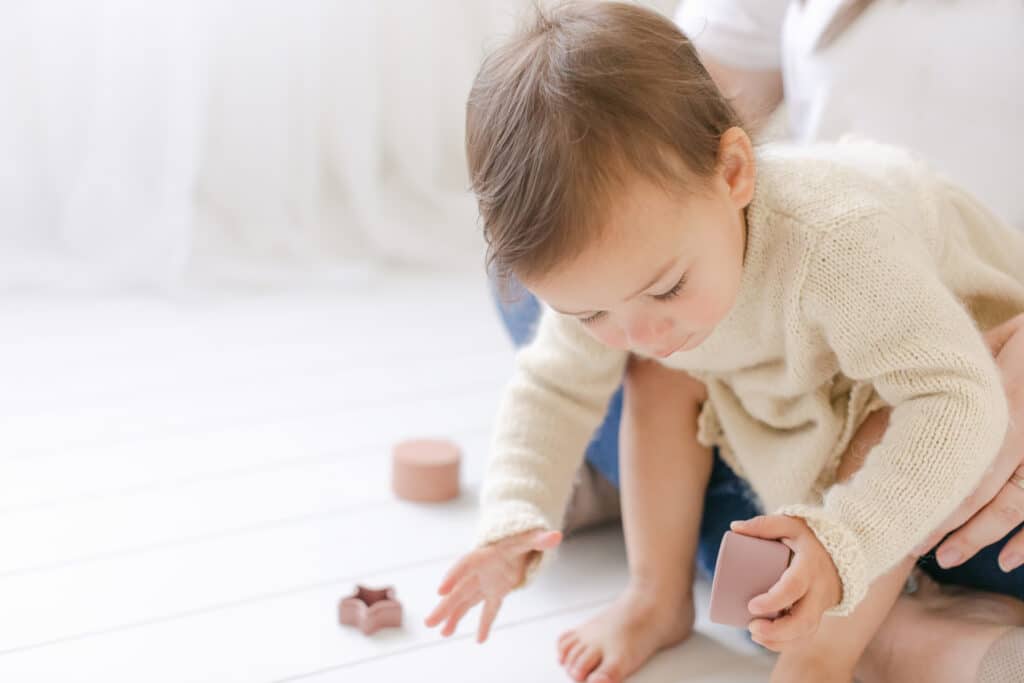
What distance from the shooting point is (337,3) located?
216 cm

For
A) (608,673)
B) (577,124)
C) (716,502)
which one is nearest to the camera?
(577,124)

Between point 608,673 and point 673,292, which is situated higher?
point 673,292

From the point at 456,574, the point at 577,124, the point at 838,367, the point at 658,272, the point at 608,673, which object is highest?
the point at 577,124

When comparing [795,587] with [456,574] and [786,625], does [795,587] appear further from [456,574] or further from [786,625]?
[456,574]

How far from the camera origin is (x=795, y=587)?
0.83 meters

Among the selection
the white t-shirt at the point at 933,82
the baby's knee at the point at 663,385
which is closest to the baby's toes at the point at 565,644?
the baby's knee at the point at 663,385

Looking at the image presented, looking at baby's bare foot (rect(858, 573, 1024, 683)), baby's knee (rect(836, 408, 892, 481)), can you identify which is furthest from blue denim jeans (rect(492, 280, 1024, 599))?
baby's knee (rect(836, 408, 892, 481))

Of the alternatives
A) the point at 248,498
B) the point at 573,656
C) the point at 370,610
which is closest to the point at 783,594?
the point at 573,656

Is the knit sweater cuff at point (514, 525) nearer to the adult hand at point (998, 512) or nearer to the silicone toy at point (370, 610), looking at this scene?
the silicone toy at point (370, 610)

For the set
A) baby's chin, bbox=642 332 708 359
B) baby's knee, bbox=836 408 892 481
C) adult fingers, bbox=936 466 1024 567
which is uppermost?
baby's chin, bbox=642 332 708 359

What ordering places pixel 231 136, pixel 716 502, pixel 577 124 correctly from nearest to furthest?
pixel 577 124
pixel 716 502
pixel 231 136

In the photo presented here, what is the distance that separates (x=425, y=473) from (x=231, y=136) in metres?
1.03

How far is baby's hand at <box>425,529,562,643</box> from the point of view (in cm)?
98

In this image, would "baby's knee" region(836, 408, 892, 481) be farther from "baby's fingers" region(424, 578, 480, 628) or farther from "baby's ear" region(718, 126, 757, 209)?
"baby's fingers" region(424, 578, 480, 628)
